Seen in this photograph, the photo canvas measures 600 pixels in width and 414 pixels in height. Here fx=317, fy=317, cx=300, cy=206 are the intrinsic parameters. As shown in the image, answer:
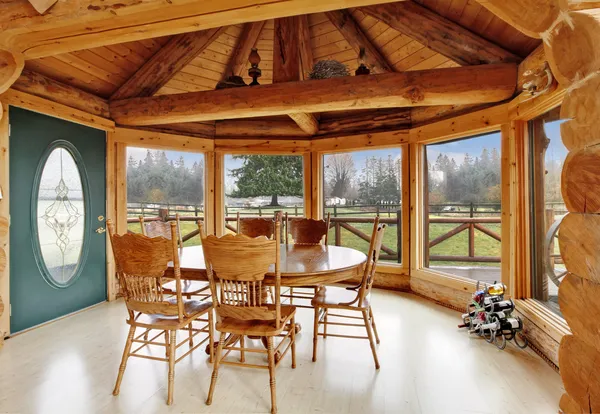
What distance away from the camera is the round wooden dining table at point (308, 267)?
208cm

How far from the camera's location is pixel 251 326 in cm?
202

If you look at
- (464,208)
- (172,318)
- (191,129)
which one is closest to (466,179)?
(464,208)

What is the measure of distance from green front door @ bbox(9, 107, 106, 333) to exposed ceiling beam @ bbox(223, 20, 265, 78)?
1.89 metres

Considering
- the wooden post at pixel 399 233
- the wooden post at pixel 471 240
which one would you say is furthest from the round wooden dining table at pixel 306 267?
the wooden post at pixel 471 240

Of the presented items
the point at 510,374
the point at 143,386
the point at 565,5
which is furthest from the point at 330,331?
the point at 565,5

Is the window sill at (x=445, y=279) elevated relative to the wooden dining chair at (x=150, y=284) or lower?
lower

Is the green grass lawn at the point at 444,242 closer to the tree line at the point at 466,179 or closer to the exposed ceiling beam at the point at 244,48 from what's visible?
the tree line at the point at 466,179

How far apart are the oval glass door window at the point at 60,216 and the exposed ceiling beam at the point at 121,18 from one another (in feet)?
4.55

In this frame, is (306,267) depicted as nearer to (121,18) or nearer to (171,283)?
(171,283)

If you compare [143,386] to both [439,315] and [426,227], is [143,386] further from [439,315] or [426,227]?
[426,227]

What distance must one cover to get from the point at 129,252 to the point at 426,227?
3.46 metres

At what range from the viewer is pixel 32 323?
121 inches

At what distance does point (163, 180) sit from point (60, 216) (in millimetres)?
1492

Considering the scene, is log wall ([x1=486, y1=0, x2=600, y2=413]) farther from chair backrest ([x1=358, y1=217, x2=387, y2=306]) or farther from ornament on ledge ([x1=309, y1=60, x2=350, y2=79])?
ornament on ledge ([x1=309, y1=60, x2=350, y2=79])
